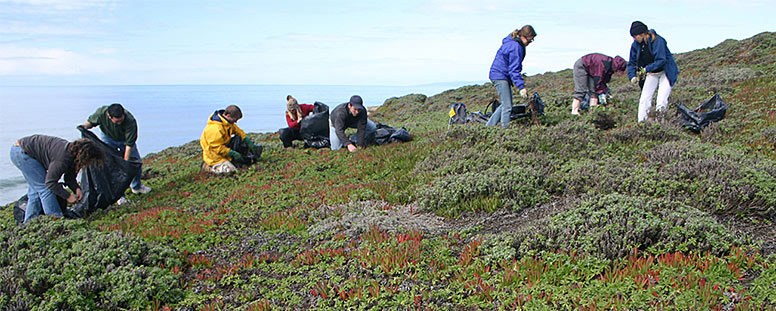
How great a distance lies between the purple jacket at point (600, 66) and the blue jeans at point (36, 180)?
44.3 feet

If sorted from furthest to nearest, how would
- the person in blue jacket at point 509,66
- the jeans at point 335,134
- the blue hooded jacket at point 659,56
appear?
the jeans at point 335,134
the person in blue jacket at point 509,66
the blue hooded jacket at point 659,56

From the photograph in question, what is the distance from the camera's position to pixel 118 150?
988cm

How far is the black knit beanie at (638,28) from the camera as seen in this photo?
33.5 ft

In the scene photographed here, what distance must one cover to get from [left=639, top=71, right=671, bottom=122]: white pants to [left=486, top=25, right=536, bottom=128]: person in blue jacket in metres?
2.96

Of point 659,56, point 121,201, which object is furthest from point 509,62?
point 121,201

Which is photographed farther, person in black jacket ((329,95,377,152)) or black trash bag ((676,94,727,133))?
person in black jacket ((329,95,377,152))

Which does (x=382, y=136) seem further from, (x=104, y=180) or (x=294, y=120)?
(x=104, y=180)

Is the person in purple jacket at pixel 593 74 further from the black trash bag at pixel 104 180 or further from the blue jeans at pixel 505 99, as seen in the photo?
the black trash bag at pixel 104 180

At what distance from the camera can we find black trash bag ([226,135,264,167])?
11938mm

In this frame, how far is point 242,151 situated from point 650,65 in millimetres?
Result: 10144

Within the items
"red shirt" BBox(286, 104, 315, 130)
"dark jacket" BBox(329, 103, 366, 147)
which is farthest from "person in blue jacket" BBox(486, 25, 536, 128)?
"red shirt" BBox(286, 104, 315, 130)

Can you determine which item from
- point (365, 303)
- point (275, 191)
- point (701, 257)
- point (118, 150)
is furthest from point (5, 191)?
point (701, 257)

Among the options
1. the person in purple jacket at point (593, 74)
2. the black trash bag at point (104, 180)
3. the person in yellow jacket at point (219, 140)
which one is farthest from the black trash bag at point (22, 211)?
the person in purple jacket at point (593, 74)

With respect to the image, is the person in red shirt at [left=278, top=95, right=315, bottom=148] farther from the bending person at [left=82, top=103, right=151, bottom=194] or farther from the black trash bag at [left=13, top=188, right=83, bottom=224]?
the black trash bag at [left=13, top=188, right=83, bottom=224]
